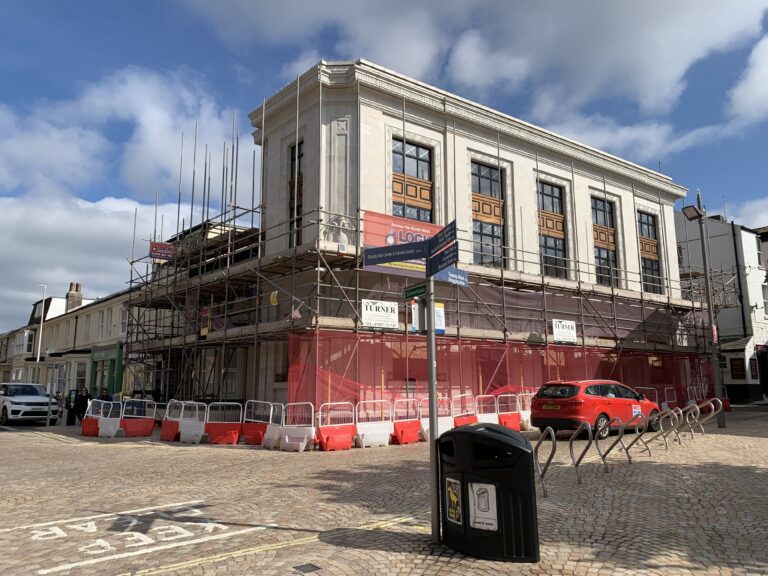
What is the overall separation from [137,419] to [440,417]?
31.1ft

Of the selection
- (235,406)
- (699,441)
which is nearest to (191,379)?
(235,406)

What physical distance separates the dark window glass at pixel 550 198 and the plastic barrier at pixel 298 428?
15.4 metres

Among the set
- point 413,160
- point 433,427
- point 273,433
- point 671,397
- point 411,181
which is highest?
point 413,160

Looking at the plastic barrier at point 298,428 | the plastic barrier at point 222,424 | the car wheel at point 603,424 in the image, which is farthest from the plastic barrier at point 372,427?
the car wheel at point 603,424

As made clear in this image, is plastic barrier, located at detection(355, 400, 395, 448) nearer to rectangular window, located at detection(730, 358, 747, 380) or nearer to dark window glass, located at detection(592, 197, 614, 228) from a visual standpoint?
dark window glass, located at detection(592, 197, 614, 228)

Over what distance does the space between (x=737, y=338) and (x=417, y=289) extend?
113 ft

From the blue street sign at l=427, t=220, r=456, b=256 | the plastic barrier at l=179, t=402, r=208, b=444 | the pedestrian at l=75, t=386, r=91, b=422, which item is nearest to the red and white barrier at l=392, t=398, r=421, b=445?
the plastic barrier at l=179, t=402, r=208, b=444

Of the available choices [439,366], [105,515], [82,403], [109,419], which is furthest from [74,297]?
[105,515]

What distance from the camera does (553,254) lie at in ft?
82.8

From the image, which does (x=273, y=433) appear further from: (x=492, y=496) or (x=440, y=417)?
(x=492, y=496)

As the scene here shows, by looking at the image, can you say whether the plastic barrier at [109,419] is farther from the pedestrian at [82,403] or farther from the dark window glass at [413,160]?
the dark window glass at [413,160]

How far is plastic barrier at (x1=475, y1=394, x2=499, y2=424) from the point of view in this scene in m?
16.9

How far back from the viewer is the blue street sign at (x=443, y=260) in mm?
6113

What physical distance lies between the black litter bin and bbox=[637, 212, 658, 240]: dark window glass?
27309 mm
